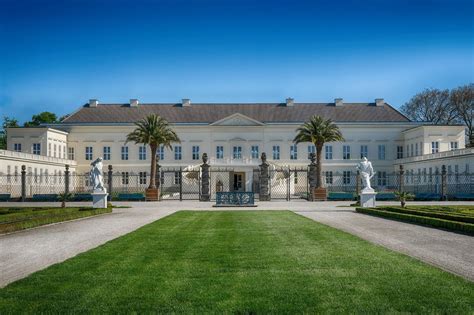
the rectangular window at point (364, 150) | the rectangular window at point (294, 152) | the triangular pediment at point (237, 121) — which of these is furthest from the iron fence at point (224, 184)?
the triangular pediment at point (237, 121)

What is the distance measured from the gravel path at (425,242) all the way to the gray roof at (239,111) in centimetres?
5167

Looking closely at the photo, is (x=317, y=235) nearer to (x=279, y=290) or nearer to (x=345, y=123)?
(x=279, y=290)

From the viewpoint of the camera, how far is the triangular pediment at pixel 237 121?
68688mm

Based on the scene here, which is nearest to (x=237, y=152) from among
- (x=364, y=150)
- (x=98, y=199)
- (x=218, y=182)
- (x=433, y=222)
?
(x=218, y=182)

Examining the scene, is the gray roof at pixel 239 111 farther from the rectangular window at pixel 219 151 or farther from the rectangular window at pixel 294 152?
the rectangular window at pixel 219 151

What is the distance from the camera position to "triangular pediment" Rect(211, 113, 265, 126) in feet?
225

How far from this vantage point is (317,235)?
49.3 ft

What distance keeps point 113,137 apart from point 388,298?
64.5 m

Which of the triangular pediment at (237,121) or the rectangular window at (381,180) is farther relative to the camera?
the triangular pediment at (237,121)

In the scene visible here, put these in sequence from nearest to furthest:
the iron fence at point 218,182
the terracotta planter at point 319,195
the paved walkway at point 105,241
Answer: the paved walkway at point 105,241, the terracotta planter at point 319,195, the iron fence at point 218,182

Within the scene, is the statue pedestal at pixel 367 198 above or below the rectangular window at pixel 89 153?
below

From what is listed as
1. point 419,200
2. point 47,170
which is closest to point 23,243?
point 419,200

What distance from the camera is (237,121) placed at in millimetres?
69000

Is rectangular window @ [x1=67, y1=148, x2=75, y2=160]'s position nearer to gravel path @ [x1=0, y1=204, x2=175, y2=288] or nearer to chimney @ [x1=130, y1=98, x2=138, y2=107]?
chimney @ [x1=130, y1=98, x2=138, y2=107]
